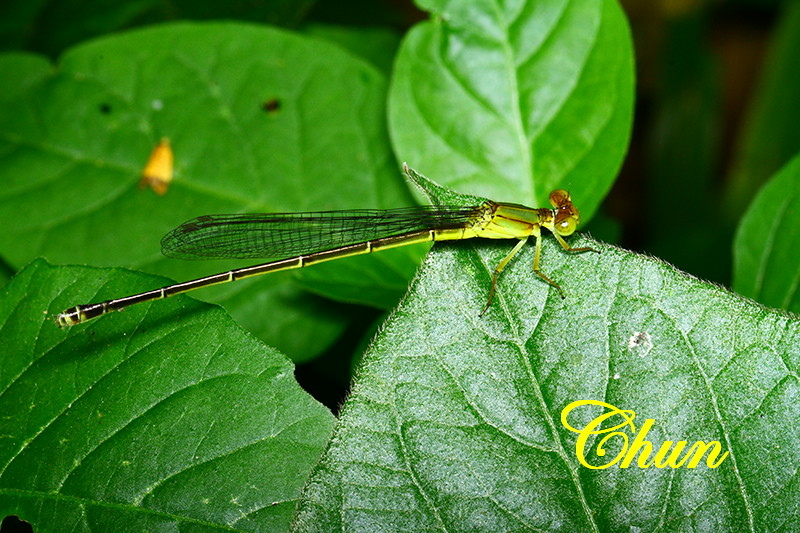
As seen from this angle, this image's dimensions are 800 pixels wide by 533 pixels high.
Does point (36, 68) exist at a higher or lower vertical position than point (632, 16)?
lower

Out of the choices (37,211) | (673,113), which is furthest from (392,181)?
Result: (673,113)

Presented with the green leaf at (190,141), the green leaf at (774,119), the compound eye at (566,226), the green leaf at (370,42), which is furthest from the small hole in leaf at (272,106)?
the green leaf at (774,119)

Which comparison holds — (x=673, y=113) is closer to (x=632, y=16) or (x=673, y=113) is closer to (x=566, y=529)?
(x=632, y=16)

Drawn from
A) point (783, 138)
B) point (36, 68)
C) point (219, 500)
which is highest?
point (783, 138)

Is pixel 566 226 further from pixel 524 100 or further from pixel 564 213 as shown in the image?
pixel 524 100

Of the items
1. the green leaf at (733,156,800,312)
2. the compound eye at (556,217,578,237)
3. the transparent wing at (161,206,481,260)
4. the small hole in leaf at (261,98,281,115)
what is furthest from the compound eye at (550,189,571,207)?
the small hole in leaf at (261,98,281,115)

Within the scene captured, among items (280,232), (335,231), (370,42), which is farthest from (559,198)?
(370,42)

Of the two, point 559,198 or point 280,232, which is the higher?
point 559,198
